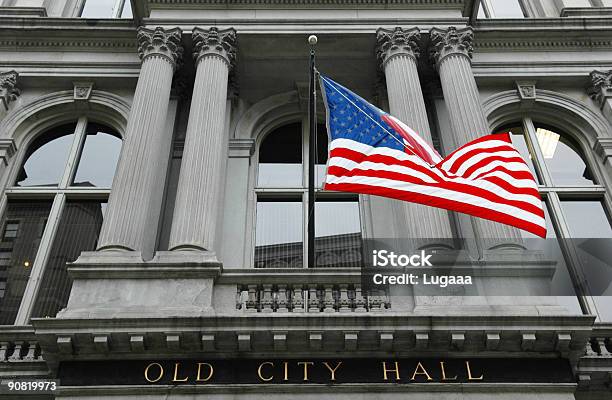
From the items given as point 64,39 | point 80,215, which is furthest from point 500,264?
point 64,39

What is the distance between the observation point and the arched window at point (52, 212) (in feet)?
47.0

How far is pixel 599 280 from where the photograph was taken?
14648 mm

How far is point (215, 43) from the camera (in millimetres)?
16812

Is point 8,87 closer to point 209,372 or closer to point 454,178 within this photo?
point 209,372

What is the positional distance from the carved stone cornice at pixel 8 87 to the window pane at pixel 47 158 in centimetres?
124

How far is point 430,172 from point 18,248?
31.0 feet

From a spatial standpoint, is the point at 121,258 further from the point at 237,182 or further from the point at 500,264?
the point at 500,264

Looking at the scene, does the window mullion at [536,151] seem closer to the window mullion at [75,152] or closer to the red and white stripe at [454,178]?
the red and white stripe at [454,178]

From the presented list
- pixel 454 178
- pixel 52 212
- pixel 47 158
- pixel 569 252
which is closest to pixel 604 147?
pixel 569 252

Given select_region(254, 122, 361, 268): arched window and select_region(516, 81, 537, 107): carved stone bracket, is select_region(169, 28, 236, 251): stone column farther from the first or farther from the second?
select_region(516, 81, 537, 107): carved stone bracket

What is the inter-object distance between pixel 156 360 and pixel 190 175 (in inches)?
166

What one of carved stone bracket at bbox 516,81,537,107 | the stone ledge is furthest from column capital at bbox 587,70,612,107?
the stone ledge

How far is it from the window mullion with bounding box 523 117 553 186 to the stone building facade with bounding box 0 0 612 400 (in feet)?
0.22

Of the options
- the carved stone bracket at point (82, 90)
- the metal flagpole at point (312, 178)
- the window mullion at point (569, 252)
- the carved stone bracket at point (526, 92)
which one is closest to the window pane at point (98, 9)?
the carved stone bracket at point (82, 90)
